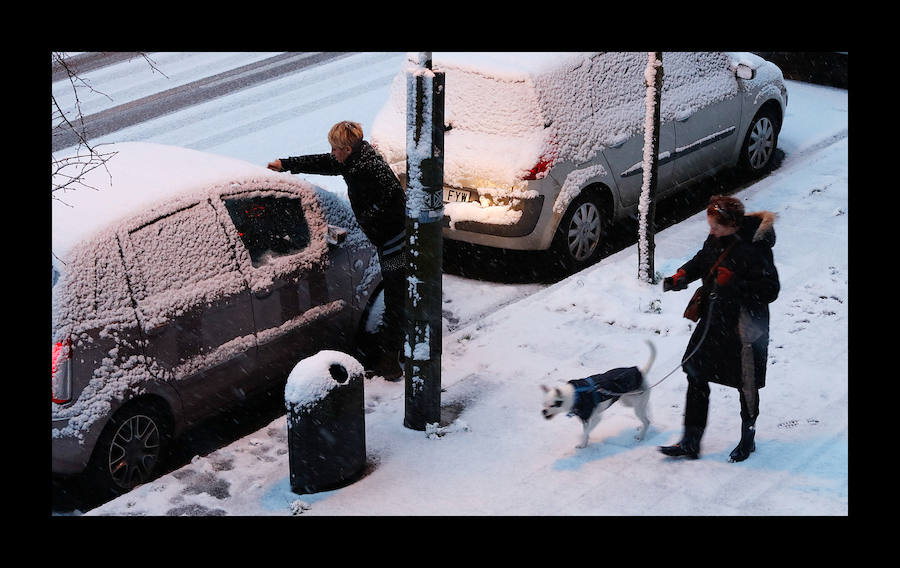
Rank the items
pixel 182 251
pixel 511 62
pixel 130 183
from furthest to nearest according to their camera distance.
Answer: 1. pixel 511 62
2. pixel 130 183
3. pixel 182 251

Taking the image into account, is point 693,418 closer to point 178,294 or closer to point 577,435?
point 577,435

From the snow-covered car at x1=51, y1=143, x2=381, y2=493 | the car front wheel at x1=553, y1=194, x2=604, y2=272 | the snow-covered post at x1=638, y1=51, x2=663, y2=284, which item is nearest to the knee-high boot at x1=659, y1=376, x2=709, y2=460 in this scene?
the snow-covered car at x1=51, y1=143, x2=381, y2=493

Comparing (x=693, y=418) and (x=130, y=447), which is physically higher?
(x=693, y=418)

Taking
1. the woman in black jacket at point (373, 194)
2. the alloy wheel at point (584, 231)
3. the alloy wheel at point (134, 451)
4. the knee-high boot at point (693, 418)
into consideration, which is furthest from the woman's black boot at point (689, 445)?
the alloy wheel at point (584, 231)

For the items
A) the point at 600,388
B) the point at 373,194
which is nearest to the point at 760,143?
the point at 373,194

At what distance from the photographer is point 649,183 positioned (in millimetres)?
8008

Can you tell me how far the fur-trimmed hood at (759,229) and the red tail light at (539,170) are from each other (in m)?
3.09

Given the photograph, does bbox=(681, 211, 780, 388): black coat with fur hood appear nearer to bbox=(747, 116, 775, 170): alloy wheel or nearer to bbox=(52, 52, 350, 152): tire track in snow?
bbox=(747, 116, 775, 170): alloy wheel

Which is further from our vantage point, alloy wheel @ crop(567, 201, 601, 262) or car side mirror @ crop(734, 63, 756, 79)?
car side mirror @ crop(734, 63, 756, 79)

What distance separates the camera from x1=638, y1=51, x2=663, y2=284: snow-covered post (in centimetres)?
791

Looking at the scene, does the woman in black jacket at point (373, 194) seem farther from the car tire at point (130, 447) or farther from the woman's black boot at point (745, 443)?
the woman's black boot at point (745, 443)

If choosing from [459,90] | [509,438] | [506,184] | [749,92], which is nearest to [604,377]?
[509,438]

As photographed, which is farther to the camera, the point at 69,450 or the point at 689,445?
the point at 689,445

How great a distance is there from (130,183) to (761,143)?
6.53 meters
